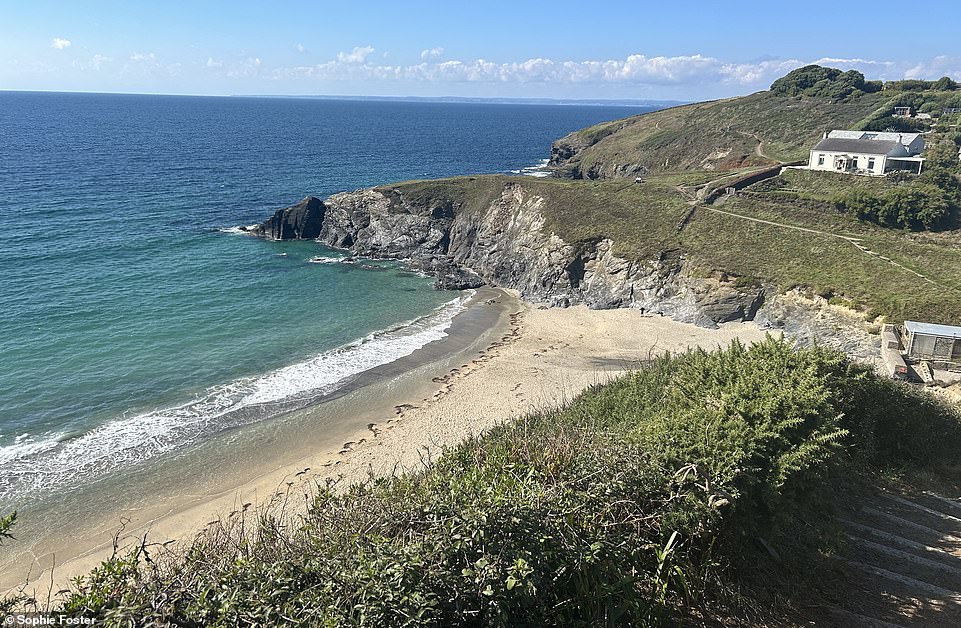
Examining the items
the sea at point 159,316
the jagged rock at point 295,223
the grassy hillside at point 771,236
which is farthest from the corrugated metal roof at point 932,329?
the jagged rock at point 295,223

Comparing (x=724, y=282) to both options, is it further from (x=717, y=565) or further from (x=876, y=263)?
(x=717, y=565)

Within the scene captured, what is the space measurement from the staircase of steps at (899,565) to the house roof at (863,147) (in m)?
55.3

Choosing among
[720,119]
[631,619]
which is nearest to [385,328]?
[631,619]

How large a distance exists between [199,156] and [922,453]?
123m

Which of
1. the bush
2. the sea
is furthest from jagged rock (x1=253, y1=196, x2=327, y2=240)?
the bush

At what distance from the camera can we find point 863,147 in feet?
193

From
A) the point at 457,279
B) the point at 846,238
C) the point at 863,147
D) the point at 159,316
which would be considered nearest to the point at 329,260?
the point at 457,279

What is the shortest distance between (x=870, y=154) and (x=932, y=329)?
3611 cm

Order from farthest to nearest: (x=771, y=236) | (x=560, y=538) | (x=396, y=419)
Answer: (x=771, y=236)
(x=396, y=419)
(x=560, y=538)

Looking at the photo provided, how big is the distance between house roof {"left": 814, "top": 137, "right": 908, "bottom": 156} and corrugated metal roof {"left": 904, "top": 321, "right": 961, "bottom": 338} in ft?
115

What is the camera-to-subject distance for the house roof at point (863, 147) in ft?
188

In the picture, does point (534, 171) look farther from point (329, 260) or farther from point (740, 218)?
point (740, 218)

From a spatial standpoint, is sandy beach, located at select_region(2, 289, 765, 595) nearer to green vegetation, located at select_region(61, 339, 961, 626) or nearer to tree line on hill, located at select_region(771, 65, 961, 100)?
green vegetation, located at select_region(61, 339, 961, 626)

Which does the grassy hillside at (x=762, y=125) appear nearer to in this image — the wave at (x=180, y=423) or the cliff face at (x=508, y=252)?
the cliff face at (x=508, y=252)
